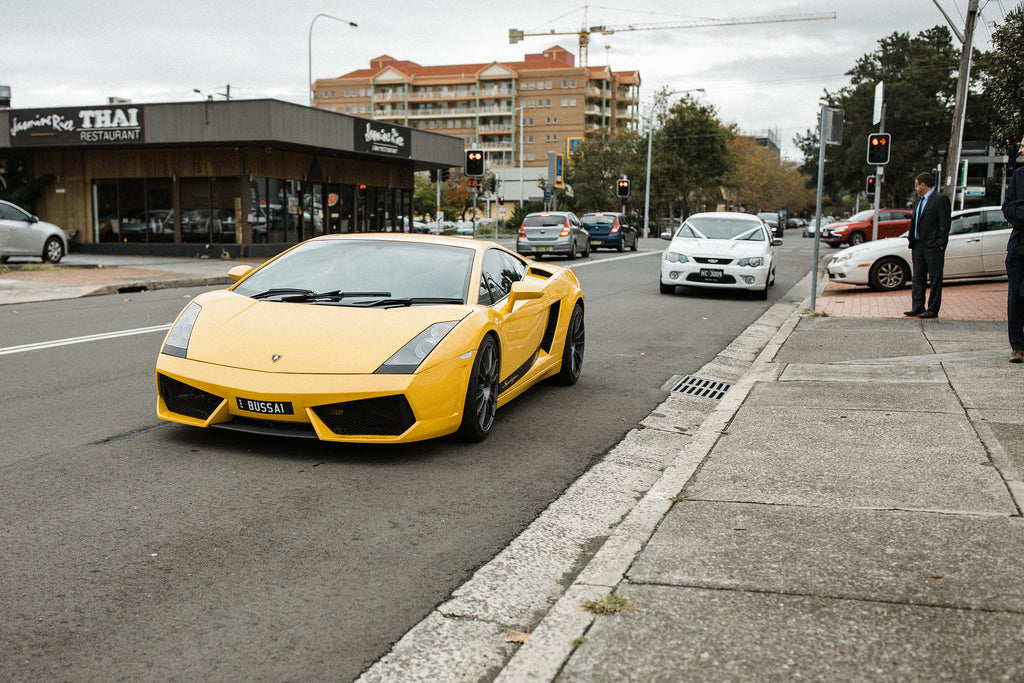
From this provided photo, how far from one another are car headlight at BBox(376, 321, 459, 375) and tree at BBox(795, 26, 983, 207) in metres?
78.5

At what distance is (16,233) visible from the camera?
21.1 metres

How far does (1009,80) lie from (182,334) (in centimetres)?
1528

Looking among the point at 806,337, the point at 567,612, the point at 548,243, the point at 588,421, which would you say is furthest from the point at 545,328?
the point at 548,243

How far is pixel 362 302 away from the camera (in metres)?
5.71

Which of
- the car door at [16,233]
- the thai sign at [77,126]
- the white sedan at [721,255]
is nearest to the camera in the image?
the white sedan at [721,255]

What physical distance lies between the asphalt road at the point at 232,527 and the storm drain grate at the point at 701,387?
64cm

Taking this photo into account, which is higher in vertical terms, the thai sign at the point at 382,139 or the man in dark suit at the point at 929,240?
the thai sign at the point at 382,139

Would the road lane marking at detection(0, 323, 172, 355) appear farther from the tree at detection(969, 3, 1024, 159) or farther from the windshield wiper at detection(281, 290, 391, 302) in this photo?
the tree at detection(969, 3, 1024, 159)

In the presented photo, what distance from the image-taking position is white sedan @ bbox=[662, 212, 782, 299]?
16.6m

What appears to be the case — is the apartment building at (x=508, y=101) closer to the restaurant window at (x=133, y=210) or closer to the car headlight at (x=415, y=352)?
the restaurant window at (x=133, y=210)

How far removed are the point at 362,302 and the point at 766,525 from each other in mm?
2807

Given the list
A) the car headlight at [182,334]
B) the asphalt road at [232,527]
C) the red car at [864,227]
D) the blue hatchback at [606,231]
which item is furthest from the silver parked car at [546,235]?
the car headlight at [182,334]

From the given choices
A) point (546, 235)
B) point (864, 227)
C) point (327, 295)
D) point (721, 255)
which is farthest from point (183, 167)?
point (864, 227)

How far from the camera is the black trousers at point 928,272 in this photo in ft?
40.2
